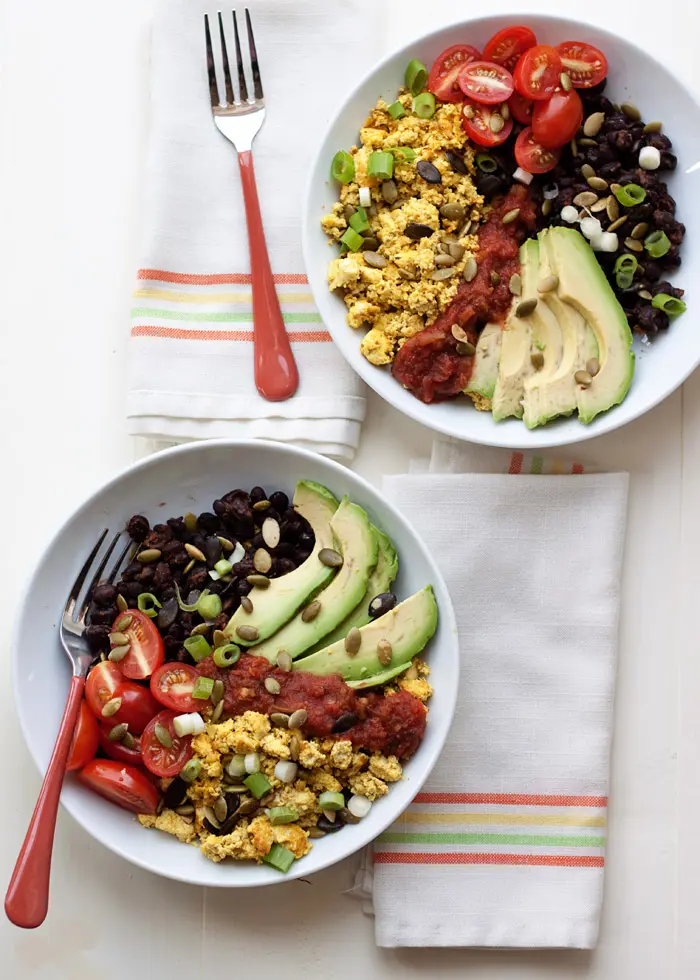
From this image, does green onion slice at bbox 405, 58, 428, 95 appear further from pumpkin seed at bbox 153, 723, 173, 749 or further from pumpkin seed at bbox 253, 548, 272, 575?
pumpkin seed at bbox 153, 723, 173, 749

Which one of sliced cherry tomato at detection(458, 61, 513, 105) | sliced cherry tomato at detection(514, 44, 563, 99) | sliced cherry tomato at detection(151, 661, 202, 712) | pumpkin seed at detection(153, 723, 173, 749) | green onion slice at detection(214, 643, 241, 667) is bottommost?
pumpkin seed at detection(153, 723, 173, 749)

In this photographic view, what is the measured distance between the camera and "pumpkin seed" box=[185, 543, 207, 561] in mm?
2389

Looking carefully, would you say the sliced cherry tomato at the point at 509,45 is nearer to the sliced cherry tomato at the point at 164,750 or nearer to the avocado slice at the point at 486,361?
the avocado slice at the point at 486,361

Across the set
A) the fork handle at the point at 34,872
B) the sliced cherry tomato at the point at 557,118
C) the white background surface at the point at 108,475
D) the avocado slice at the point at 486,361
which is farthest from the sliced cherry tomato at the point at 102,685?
the sliced cherry tomato at the point at 557,118

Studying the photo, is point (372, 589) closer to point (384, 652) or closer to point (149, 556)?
point (384, 652)

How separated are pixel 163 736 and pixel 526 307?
1286 millimetres

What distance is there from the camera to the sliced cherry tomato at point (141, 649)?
7.60 feet

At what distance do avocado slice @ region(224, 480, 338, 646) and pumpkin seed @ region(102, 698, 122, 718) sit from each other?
0.29m

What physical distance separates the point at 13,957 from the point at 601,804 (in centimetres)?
151

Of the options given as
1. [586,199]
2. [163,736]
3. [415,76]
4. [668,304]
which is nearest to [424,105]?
[415,76]

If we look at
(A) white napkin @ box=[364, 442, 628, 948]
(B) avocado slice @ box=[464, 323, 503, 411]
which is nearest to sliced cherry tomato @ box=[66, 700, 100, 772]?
(A) white napkin @ box=[364, 442, 628, 948]

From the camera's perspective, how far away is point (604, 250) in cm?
239

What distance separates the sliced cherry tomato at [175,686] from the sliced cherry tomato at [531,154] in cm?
141

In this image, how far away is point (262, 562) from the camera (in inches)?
92.8
